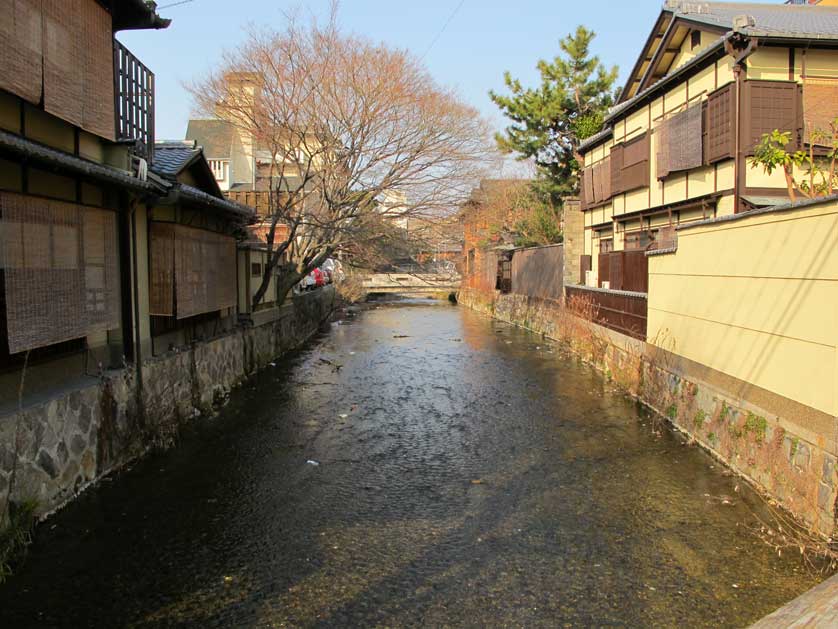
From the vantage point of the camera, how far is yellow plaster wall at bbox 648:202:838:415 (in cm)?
611

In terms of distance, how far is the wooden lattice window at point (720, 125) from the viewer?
1345 centimetres

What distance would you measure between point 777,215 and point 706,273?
2.37 meters

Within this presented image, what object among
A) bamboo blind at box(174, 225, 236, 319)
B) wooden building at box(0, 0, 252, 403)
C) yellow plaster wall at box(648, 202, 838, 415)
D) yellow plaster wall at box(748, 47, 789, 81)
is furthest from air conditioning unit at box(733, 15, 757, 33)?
bamboo blind at box(174, 225, 236, 319)

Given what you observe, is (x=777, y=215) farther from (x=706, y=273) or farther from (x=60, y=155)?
(x=60, y=155)

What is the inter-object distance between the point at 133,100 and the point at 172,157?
8.26ft

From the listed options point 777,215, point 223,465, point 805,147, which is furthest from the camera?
point 805,147

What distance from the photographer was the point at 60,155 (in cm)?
602

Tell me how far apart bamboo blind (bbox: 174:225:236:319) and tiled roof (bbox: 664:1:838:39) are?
11.6 meters

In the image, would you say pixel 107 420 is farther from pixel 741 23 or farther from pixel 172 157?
pixel 741 23

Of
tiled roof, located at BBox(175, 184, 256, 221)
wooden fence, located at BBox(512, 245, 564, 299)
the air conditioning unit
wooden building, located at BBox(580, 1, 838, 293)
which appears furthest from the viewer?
wooden fence, located at BBox(512, 245, 564, 299)

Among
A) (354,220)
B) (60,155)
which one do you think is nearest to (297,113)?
(354,220)

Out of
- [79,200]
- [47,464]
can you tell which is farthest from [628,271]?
[47,464]

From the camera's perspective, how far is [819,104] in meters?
13.3

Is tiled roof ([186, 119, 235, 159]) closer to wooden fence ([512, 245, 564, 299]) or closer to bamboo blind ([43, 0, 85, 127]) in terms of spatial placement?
wooden fence ([512, 245, 564, 299])
